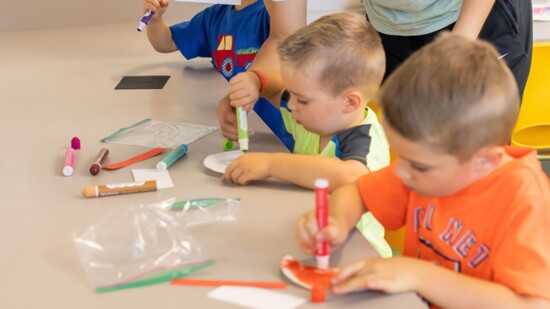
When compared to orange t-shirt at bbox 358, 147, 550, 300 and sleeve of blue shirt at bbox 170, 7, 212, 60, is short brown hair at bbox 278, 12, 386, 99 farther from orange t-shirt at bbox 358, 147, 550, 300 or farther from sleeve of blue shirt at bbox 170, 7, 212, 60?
sleeve of blue shirt at bbox 170, 7, 212, 60

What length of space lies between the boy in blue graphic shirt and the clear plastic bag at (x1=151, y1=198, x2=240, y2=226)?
563 mm

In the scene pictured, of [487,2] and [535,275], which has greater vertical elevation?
[487,2]

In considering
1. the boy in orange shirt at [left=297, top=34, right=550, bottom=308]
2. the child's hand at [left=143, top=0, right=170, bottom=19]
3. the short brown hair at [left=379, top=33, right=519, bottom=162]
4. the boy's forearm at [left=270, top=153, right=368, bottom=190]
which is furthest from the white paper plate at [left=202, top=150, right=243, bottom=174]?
the child's hand at [left=143, top=0, right=170, bottom=19]

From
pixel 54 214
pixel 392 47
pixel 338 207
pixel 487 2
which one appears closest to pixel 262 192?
pixel 338 207

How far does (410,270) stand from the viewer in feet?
2.86

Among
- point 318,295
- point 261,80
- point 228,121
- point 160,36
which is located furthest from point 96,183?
point 160,36

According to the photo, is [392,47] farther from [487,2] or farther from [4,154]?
[4,154]

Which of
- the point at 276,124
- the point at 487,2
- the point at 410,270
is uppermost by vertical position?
the point at 487,2

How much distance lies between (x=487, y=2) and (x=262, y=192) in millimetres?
698

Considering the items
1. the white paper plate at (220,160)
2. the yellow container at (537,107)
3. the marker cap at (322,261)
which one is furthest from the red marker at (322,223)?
the yellow container at (537,107)

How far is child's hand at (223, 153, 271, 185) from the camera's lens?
121 cm

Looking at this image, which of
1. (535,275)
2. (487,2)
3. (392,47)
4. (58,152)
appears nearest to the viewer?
(535,275)

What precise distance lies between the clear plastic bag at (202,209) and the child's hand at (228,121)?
29 centimetres

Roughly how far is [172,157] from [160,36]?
0.84m
